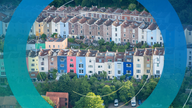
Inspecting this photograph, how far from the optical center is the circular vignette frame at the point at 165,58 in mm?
8816

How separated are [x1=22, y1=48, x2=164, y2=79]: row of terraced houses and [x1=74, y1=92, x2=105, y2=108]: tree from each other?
1.28m

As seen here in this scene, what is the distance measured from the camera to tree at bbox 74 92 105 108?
8.66 metres

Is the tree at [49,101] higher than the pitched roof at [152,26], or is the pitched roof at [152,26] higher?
the pitched roof at [152,26]

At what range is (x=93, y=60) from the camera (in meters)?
10.1

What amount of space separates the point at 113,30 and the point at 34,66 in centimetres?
246

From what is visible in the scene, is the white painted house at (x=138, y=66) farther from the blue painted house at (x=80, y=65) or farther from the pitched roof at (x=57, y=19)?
the pitched roof at (x=57, y=19)

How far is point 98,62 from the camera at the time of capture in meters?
10.0

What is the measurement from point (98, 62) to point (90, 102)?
1510 mm

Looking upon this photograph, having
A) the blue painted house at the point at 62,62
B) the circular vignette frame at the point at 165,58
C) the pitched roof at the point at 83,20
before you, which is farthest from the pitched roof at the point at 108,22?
the blue painted house at the point at 62,62

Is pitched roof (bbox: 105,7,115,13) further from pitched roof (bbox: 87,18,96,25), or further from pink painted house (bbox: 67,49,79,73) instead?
pink painted house (bbox: 67,49,79,73)

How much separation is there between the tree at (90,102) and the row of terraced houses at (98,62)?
4.18ft

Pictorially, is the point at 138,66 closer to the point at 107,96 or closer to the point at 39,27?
the point at 107,96

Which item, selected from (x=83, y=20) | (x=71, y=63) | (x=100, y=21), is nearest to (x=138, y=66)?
(x=71, y=63)

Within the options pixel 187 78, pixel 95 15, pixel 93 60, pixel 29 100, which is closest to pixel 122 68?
pixel 93 60
